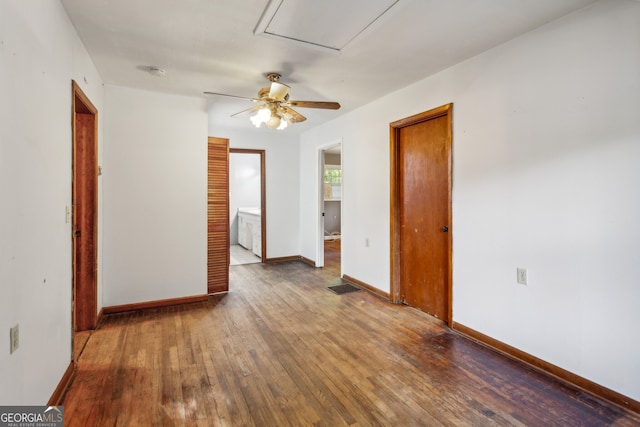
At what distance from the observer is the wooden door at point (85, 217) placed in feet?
9.75

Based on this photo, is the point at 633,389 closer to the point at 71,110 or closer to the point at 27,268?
the point at 27,268

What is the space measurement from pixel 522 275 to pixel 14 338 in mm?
3070

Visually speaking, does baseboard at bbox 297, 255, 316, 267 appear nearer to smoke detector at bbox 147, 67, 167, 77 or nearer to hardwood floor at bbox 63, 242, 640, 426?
hardwood floor at bbox 63, 242, 640, 426

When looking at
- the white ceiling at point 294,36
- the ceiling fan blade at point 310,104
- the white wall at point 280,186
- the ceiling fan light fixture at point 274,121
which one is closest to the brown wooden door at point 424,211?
the white ceiling at point 294,36

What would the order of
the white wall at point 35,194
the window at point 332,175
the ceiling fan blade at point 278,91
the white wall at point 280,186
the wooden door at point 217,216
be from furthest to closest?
the window at point 332,175 < the white wall at point 280,186 < the wooden door at point 217,216 < the ceiling fan blade at point 278,91 < the white wall at point 35,194

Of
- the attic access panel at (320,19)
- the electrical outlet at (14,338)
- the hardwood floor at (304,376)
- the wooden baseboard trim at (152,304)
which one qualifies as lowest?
the hardwood floor at (304,376)

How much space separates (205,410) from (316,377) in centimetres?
73

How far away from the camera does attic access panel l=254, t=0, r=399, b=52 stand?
1977mm

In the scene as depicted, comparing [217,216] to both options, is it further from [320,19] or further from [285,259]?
[320,19]

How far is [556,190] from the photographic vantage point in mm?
2219

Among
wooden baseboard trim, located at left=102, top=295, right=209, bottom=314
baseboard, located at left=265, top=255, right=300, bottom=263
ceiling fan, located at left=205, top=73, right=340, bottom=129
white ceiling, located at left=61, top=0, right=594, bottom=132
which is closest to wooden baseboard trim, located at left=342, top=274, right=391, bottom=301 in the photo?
baseboard, located at left=265, top=255, right=300, bottom=263

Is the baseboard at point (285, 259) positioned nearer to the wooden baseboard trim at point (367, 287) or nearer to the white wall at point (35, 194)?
the wooden baseboard trim at point (367, 287)

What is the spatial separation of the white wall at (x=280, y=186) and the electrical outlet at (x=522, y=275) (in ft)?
13.6

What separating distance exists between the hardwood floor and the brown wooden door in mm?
330
